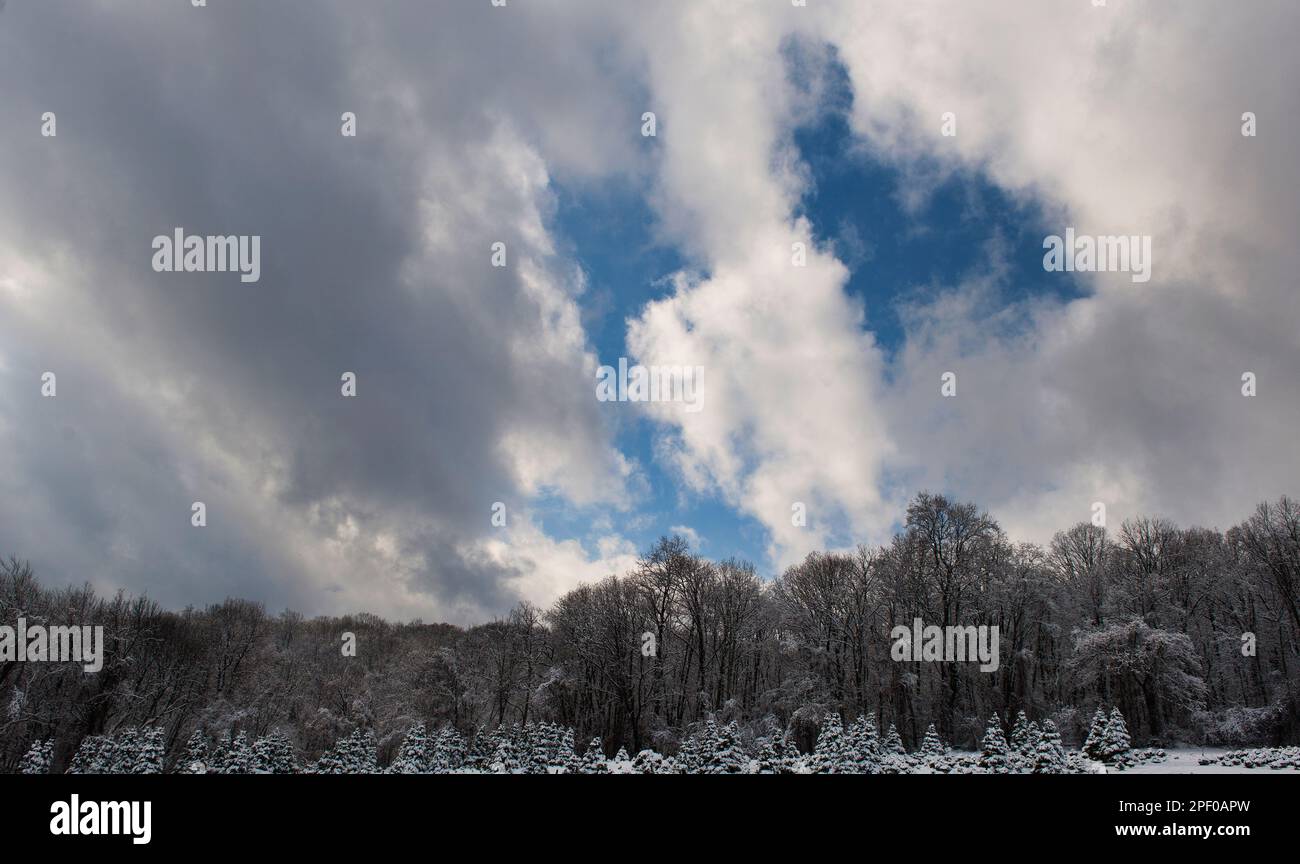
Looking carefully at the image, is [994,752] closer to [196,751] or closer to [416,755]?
[416,755]

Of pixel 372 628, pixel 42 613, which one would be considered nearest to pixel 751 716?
pixel 42 613

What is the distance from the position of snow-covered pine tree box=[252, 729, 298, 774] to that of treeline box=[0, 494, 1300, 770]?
4.91 metres

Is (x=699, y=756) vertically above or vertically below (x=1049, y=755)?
below

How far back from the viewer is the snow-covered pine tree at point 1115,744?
36062 mm

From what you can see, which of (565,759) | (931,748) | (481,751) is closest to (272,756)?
(481,751)

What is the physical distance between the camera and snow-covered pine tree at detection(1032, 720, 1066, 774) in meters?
31.2

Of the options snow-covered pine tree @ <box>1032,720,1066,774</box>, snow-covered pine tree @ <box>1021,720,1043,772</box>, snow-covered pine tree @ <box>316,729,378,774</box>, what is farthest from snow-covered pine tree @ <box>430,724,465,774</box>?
snow-covered pine tree @ <box>1032,720,1066,774</box>

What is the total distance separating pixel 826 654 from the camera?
176 ft

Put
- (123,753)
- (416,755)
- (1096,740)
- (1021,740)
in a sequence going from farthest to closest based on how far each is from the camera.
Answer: (416,755), (123,753), (1096,740), (1021,740)

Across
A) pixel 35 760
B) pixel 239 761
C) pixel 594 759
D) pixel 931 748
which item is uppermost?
pixel 931 748

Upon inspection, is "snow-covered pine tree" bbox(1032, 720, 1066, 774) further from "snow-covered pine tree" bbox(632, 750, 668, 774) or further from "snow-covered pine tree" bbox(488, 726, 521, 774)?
"snow-covered pine tree" bbox(488, 726, 521, 774)

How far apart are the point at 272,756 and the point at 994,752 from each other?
41.5 m
